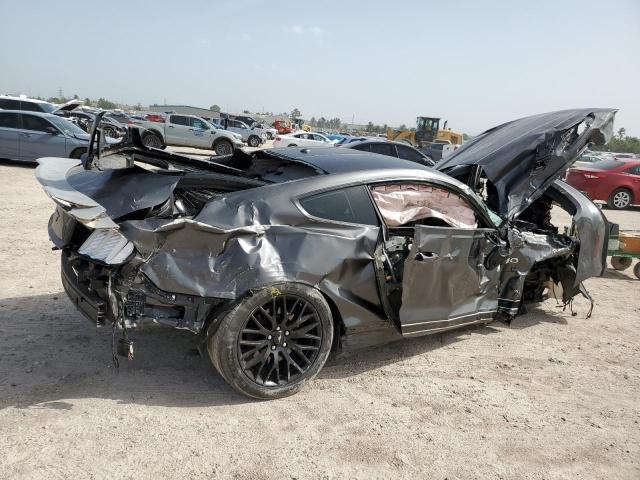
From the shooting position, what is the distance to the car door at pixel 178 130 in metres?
24.2

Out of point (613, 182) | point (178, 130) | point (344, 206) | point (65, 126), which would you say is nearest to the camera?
point (344, 206)

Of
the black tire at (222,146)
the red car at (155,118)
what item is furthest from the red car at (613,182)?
the red car at (155,118)

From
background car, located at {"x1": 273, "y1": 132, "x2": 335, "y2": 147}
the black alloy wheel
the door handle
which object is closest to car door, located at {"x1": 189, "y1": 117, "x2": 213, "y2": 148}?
background car, located at {"x1": 273, "y1": 132, "x2": 335, "y2": 147}

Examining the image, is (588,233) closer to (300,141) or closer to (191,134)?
(191,134)

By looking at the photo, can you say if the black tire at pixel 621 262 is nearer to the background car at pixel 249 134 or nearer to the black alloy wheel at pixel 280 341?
the black alloy wheel at pixel 280 341

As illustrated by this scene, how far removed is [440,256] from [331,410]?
1380 mm

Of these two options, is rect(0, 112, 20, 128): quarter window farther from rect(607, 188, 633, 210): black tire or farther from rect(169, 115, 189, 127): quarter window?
rect(607, 188, 633, 210): black tire

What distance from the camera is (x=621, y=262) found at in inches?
307

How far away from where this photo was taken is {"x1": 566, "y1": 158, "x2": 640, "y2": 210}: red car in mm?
15086

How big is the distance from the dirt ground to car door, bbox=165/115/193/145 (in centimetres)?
2015

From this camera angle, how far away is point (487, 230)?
4320mm

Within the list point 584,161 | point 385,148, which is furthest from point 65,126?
point 584,161

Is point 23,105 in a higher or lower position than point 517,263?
higher

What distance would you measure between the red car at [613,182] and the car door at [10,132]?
14981 millimetres
